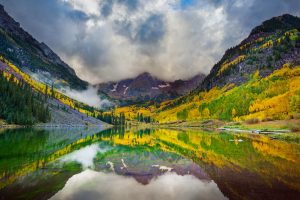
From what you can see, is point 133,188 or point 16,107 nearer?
point 133,188

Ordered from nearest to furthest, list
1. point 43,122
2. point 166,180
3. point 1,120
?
point 166,180
point 1,120
point 43,122

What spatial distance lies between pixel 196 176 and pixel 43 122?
617ft

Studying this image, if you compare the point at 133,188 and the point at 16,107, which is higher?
the point at 16,107

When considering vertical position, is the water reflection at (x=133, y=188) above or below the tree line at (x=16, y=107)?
below

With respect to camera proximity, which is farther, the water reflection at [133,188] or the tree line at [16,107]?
the tree line at [16,107]

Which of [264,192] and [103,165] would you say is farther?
[103,165]

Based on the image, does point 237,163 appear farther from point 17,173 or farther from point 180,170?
point 17,173

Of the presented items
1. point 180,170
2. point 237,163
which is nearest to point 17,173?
point 180,170

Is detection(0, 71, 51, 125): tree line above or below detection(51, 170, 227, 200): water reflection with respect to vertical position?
above

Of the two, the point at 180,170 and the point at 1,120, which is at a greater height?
the point at 1,120

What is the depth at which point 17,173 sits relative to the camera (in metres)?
23.2

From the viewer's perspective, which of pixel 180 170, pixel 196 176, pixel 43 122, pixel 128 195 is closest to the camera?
pixel 128 195

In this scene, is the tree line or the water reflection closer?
the water reflection

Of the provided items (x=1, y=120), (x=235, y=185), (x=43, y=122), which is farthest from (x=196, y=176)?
(x=43, y=122)
